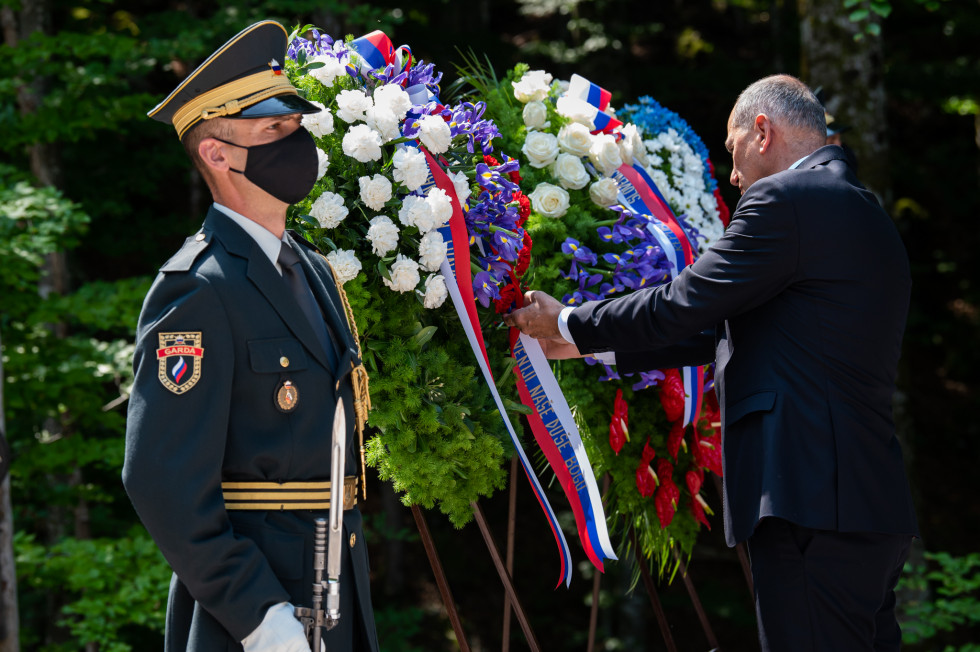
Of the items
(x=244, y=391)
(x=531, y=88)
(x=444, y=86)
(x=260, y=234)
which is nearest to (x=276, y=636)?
(x=244, y=391)

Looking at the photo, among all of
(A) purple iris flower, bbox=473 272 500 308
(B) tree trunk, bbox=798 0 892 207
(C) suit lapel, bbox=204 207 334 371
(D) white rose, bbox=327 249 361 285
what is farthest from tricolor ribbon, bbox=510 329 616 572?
(B) tree trunk, bbox=798 0 892 207

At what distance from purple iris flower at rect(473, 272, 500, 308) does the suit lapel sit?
0.88m

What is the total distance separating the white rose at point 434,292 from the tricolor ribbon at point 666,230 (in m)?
0.93

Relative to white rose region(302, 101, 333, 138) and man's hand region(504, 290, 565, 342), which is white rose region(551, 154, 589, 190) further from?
white rose region(302, 101, 333, 138)

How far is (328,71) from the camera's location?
2.53 m

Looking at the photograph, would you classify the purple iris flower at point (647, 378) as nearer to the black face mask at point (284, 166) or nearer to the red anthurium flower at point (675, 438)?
the red anthurium flower at point (675, 438)

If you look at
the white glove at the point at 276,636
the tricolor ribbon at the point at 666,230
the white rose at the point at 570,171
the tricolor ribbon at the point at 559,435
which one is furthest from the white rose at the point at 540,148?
the white glove at the point at 276,636

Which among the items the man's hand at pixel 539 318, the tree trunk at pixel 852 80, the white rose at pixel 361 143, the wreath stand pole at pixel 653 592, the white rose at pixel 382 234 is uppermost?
the tree trunk at pixel 852 80

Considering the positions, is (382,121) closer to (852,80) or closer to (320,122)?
(320,122)

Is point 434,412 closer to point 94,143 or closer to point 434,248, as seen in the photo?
point 434,248

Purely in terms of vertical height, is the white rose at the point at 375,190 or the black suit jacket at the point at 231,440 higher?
the white rose at the point at 375,190

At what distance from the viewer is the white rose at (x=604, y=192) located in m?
3.12

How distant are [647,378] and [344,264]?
126 cm

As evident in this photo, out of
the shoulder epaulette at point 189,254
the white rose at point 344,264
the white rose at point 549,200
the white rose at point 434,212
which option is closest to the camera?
the shoulder epaulette at point 189,254
